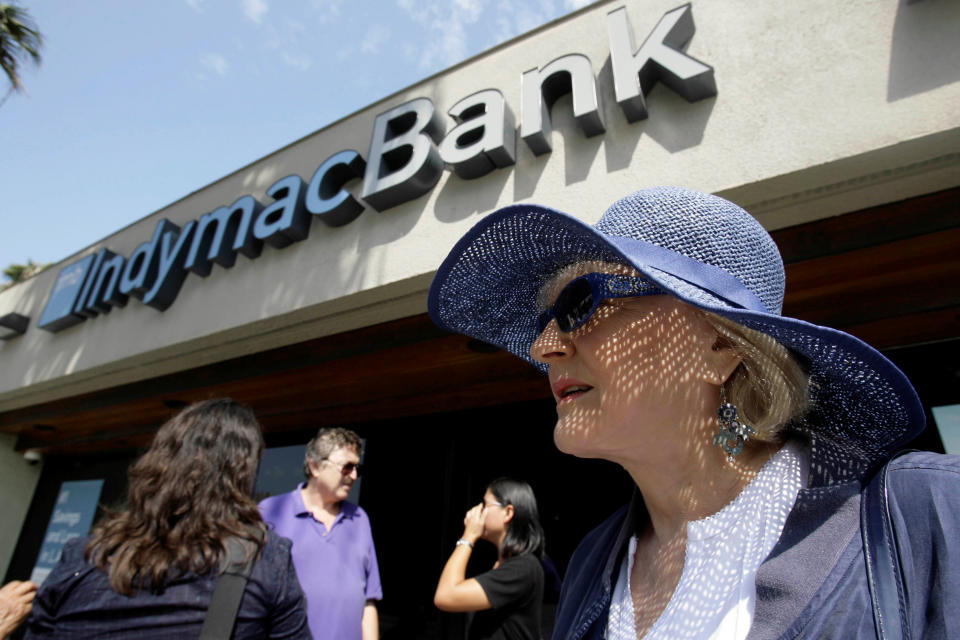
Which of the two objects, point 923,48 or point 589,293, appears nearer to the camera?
point 589,293

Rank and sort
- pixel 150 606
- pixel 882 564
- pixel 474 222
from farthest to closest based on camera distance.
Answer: pixel 474 222, pixel 150 606, pixel 882 564

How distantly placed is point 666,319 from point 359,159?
3362mm

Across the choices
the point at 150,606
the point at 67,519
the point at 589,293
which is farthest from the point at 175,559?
the point at 67,519

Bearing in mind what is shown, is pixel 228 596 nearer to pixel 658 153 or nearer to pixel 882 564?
pixel 882 564

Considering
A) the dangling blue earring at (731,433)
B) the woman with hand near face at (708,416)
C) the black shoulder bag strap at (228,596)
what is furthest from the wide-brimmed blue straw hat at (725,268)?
the black shoulder bag strap at (228,596)

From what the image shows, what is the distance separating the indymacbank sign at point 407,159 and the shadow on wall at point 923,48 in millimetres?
720

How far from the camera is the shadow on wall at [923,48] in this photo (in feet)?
7.02

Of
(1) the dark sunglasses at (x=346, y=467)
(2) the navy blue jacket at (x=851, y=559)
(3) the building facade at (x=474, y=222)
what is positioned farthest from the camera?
(1) the dark sunglasses at (x=346, y=467)

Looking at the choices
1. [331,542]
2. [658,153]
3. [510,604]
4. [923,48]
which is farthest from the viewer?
[331,542]

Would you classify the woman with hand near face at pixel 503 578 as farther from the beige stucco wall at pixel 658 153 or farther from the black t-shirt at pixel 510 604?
the beige stucco wall at pixel 658 153

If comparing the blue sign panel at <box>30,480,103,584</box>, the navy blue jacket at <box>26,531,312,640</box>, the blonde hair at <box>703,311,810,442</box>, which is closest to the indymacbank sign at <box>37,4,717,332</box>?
the blonde hair at <box>703,311,810,442</box>

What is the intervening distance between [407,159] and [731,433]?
321 centimetres

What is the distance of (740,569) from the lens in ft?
2.81

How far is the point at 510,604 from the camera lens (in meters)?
2.59
